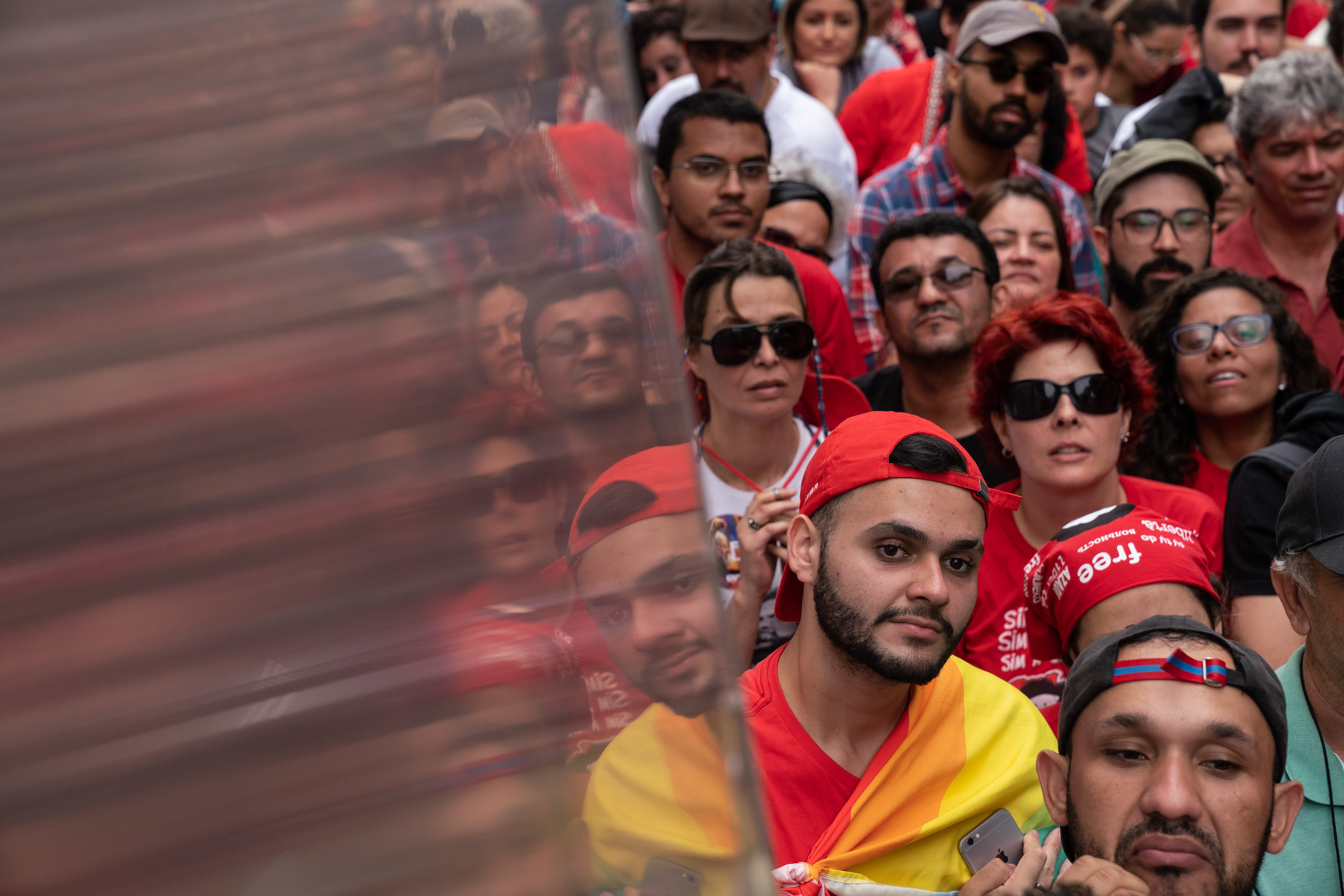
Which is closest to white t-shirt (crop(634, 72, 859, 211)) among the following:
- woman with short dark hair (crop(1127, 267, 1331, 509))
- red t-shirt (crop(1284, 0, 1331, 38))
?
woman with short dark hair (crop(1127, 267, 1331, 509))

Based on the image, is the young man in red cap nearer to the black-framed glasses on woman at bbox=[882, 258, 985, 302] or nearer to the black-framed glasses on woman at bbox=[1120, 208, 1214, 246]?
the black-framed glasses on woman at bbox=[882, 258, 985, 302]

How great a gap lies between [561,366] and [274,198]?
0.18 metres

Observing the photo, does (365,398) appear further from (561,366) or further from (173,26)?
(173,26)

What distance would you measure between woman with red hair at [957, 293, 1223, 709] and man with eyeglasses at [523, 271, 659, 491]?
7.49 feet

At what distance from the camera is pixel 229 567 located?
58cm

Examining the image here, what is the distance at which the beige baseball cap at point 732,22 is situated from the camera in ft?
14.5

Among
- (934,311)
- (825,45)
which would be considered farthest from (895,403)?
(825,45)

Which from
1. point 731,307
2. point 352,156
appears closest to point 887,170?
point 731,307

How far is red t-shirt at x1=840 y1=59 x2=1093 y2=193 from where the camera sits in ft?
15.9

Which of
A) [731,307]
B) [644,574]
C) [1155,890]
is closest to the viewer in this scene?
[644,574]

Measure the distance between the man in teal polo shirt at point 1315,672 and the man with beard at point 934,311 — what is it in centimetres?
122

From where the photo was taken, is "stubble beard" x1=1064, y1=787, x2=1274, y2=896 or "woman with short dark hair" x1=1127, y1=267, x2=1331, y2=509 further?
"woman with short dark hair" x1=1127, y1=267, x2=1331, y2=509

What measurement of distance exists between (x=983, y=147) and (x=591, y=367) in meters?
4.02

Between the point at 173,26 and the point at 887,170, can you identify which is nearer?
the point at 173,26
